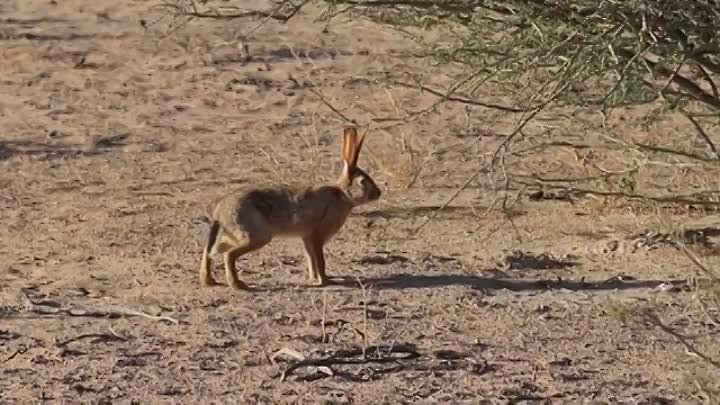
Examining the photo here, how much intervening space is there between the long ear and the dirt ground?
1.40 feet

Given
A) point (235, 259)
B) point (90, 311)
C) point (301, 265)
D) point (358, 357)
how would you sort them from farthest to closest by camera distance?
point (301, 265) → point (235, 259) → point (90, 311) → point (358, 357)

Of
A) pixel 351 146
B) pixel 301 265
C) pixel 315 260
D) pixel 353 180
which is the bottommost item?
pixel 301 265

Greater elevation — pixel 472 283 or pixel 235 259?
A: pixel 235 259

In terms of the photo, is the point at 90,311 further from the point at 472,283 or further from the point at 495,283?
the point at 495,283

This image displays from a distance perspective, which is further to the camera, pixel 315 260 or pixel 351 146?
pixel 351 146

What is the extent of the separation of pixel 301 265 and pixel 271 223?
0.42 meters

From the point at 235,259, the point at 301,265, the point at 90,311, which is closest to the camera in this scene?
the point at 90,311

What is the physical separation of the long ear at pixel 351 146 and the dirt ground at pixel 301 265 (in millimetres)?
428

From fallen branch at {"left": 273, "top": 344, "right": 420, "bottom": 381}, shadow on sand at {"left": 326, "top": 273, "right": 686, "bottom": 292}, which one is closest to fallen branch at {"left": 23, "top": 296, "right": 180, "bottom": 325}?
fallen branch at {"left": 273, "top": 344, "right": 420, "bottom": 381}

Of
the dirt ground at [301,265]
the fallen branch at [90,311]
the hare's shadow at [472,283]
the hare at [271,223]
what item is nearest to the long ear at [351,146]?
the hare at [271,223]

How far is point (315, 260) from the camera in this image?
6.95 m

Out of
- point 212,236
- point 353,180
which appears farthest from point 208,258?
point 353,180

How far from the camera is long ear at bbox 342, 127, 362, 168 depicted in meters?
7.30

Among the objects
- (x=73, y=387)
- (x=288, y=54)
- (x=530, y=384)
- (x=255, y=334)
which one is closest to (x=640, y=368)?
(x=530, y=384)
